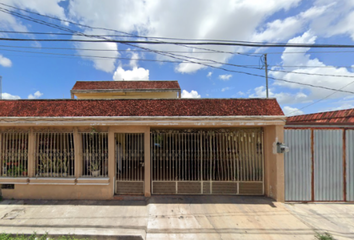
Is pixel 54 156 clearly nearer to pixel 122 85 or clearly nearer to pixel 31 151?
pixel 31 151

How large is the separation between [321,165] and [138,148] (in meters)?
5.53

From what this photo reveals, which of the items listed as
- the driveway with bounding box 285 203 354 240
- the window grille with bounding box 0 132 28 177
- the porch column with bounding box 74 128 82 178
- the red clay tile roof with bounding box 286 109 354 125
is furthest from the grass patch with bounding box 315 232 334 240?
the window grille with bounding box 0 132 28 177

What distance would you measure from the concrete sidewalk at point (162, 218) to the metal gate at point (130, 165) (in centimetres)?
39

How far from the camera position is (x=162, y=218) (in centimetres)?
368

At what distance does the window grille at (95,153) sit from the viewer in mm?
4727

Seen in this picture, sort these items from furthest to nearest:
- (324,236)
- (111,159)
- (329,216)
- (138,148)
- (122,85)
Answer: (122,85) < (138,148) < (111,159) < (329,216) < (324,236)

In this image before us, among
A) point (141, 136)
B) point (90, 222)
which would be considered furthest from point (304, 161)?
point (90, 222)

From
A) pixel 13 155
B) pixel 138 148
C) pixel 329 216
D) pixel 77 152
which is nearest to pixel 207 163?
pixel 138 148

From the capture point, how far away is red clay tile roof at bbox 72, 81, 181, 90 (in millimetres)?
10602

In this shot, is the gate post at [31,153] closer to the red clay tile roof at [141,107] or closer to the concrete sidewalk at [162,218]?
the red clay tile roof at [141,107]

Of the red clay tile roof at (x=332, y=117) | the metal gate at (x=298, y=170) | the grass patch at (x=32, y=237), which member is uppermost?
the red clay tile roof at (x=332, y=117)

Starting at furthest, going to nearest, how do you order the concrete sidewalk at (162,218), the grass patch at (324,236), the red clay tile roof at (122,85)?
the red clay tile roof at (122,85) → the concrete sidewalk at (162,218) → the grass patch at (324,236)

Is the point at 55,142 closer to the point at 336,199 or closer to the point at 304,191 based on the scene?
the point at 304,191

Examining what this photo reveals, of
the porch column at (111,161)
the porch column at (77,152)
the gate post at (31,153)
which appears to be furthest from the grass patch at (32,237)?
the gate post at (31,153)
